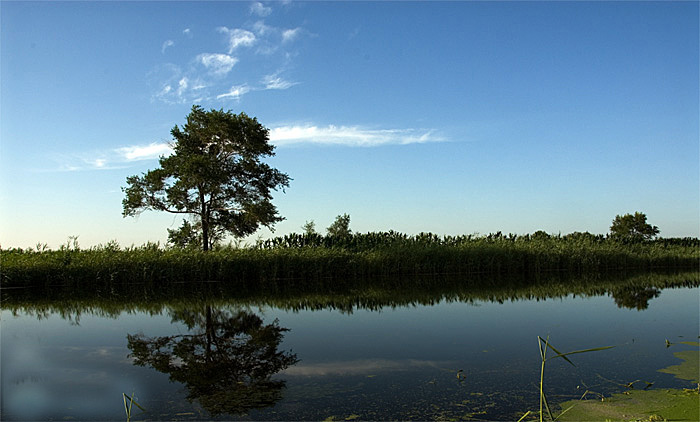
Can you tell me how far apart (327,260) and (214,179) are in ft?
31.0

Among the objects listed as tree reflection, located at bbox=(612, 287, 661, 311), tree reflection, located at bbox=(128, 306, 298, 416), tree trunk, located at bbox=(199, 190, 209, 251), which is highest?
tree trunk, located at bbox=(199, 190, 209, 251)

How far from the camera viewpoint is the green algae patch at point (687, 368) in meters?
6.04

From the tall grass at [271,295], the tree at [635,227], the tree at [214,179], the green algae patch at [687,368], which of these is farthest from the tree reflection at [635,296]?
the tree at [635,227]

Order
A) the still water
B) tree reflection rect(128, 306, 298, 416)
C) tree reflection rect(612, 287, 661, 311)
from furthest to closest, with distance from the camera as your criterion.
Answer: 1. tree reflection rect(612, 287, 661, 311)
2. tree reflection rect(128, 306, 298, 416)
3. the still water

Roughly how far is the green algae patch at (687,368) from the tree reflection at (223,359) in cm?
507

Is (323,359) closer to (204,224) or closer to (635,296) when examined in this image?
(635,296)

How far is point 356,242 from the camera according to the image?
30188mm

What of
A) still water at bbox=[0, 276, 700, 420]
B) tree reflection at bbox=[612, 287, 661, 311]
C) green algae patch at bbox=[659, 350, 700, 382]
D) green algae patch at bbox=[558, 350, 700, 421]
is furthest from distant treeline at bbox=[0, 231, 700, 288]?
green algae patch at bbox=[558, 350, 700, 421]

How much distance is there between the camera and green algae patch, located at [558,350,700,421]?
178 inches

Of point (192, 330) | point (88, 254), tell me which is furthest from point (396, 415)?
point (88, 254)

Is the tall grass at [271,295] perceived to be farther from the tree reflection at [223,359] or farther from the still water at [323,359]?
the tree reflection at [223,359]

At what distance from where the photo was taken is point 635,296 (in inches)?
620

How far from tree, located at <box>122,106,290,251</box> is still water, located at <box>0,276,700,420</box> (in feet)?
52.6

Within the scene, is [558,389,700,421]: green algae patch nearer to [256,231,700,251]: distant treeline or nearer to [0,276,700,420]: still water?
[0,276,700,420]: still water
